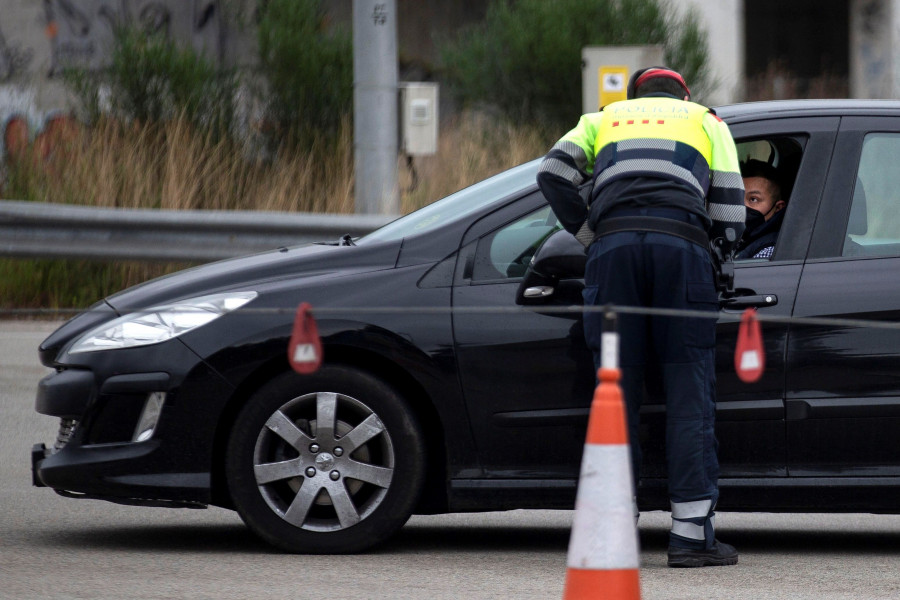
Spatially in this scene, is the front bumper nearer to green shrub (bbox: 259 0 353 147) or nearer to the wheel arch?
the wheel arch

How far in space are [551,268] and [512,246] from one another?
0.88ft

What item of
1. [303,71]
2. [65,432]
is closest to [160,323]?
[65,432]

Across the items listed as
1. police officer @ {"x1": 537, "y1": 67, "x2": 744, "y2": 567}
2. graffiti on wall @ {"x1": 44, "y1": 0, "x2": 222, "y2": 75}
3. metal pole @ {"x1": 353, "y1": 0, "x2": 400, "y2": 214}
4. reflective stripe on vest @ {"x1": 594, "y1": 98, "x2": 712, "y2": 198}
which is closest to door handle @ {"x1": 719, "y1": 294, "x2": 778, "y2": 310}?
police officer @ {"x1": 537, "y1": 67, "x2": 744, "y2": 567}

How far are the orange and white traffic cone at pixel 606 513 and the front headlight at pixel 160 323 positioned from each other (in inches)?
70.3

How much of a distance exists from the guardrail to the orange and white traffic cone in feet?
21.5

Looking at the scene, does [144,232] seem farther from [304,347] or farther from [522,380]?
[304,347]

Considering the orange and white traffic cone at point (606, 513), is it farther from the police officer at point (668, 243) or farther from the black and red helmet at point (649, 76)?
the black and red helmet at point (649, 76)

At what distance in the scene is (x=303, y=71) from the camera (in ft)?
45.8

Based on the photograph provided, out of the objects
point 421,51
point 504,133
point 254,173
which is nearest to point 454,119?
point 504,133

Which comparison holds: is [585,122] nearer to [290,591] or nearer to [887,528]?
[290,591]

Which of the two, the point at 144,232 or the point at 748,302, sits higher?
the point at 144,232

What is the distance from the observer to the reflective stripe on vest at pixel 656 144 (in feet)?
16.0

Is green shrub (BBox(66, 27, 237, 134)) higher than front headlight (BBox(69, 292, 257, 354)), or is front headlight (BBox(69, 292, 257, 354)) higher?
green shrub (BBox(66, 27, 237, 134))

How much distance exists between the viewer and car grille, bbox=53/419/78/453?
204 inches
